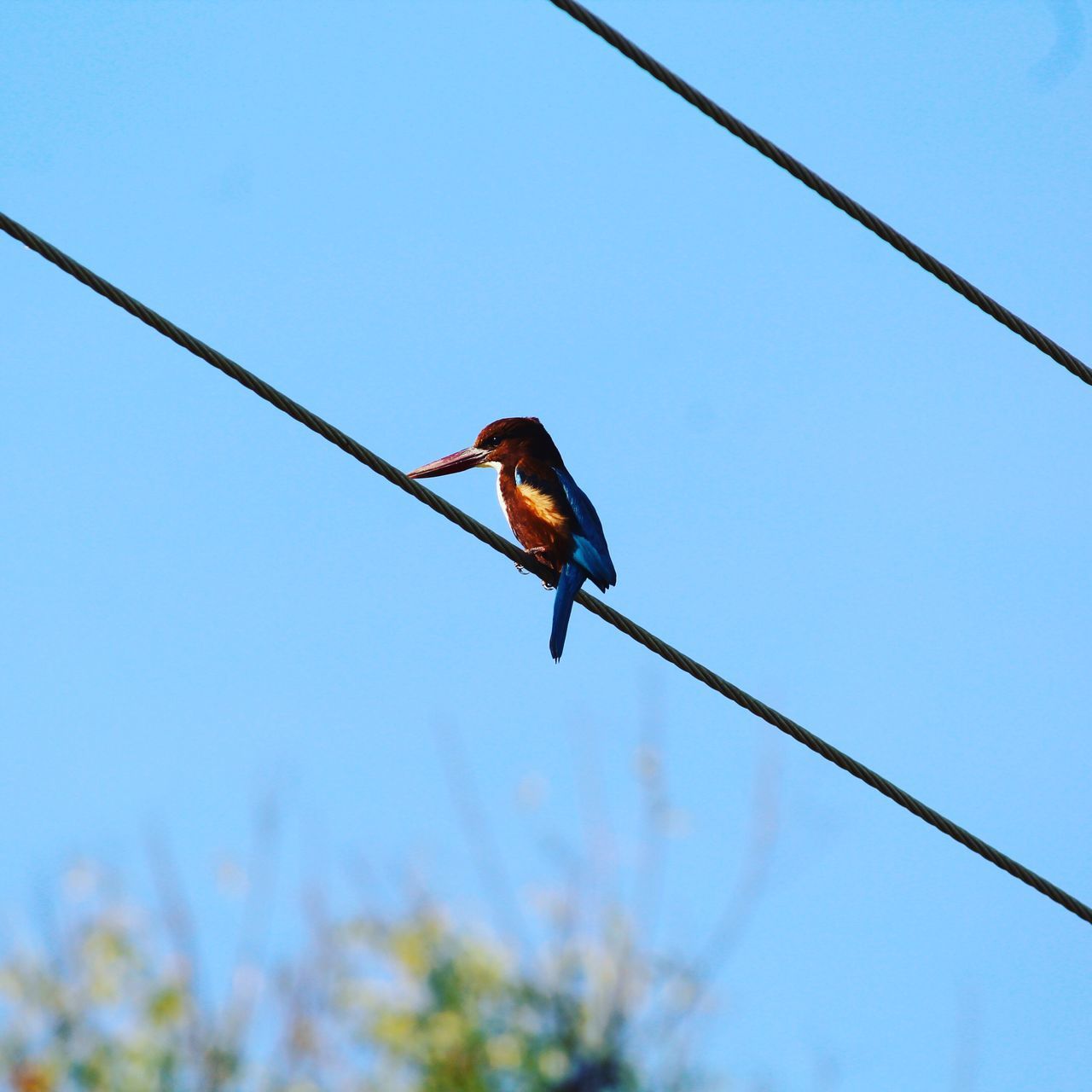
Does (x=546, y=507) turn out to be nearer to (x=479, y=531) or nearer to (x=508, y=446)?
(x=508, y=446)

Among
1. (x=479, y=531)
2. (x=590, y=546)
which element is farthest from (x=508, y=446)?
(x=479, y=531)

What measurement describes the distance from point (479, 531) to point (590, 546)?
1768 millimetres

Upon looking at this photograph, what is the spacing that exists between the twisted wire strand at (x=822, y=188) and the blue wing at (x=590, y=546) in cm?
215

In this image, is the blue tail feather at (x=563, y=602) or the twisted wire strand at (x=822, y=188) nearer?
the twisted wire strand at (x=822, y=188)

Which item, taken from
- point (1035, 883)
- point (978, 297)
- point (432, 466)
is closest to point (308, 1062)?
point (432, 466)

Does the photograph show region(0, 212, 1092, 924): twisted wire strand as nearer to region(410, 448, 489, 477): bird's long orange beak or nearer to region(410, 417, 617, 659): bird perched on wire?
region(410, 417, 617, 659): bird perched on wire

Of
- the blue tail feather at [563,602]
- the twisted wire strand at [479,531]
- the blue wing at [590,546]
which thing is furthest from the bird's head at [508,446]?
the twisted wire strand at [479,531]

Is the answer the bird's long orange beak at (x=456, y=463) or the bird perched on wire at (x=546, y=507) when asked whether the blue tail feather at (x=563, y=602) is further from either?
the bird's long orange beak at (x=456, y=463)

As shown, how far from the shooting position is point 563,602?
6449 mm

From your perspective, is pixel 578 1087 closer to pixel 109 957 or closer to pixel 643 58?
pixel 109 957

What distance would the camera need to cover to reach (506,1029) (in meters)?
10.6

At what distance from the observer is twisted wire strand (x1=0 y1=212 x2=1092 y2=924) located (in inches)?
169

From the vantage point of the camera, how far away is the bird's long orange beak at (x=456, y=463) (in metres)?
7.73

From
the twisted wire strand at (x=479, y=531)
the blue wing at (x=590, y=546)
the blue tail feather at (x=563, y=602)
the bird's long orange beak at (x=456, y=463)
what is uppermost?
the bird's long orange beak at (x=456, y=463)
